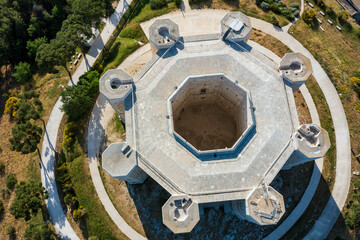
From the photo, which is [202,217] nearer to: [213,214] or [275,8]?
[213,214]

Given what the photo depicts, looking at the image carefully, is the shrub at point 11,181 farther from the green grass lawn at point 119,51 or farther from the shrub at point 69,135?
the green grass lawn at point 119,51

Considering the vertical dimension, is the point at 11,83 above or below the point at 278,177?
below

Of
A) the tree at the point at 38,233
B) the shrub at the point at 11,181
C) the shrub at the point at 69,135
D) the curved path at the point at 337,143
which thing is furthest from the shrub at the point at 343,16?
the shrub at the point at 11,181

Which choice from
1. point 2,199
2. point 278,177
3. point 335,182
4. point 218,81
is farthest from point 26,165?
point 335,182

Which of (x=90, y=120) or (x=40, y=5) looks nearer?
(x=90, y=120)

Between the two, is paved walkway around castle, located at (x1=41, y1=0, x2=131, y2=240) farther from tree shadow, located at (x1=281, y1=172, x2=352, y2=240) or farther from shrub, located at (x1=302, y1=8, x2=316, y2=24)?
shrub, located at (x1=302, y1=8, x2=316, y2=24)

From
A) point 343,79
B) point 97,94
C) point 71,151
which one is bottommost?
point 71,151

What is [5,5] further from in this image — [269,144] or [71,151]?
[269,144]
